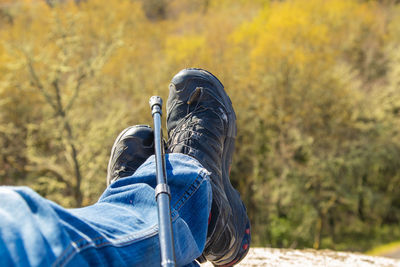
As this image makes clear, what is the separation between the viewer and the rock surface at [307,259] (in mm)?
2268

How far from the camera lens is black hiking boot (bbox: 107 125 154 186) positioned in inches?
78.4

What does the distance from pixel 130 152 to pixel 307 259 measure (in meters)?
1.30

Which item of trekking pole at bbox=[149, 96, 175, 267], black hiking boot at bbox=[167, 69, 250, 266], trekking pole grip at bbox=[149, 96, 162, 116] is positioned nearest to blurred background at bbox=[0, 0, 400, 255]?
black hiking boot at bbox=[167, 69, 250, 266]

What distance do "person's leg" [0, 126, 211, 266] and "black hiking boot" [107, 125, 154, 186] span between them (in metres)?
0.57

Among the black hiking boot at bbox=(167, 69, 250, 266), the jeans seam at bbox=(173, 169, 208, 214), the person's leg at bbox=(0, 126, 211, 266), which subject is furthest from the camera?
the black hiking boot at bbox=(167, 69, 250, 266)

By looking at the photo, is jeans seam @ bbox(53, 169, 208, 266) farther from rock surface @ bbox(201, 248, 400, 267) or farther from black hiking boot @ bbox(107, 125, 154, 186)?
rock surface @ bbox(201, 248, 400, 267)

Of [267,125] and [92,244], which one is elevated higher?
[92,244]

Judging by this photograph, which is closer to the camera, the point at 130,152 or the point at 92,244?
the point at 92,244

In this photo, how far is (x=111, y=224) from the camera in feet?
3.19

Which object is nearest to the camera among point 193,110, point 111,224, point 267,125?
point 111,224

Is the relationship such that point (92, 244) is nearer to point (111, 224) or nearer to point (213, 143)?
point (111, 224)

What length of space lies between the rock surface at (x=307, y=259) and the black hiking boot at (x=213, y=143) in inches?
22.8

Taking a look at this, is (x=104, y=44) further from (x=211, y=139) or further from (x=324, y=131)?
(x=211, y=139)

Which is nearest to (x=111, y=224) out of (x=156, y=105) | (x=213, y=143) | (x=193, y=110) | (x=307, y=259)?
(x=156, y=105)
